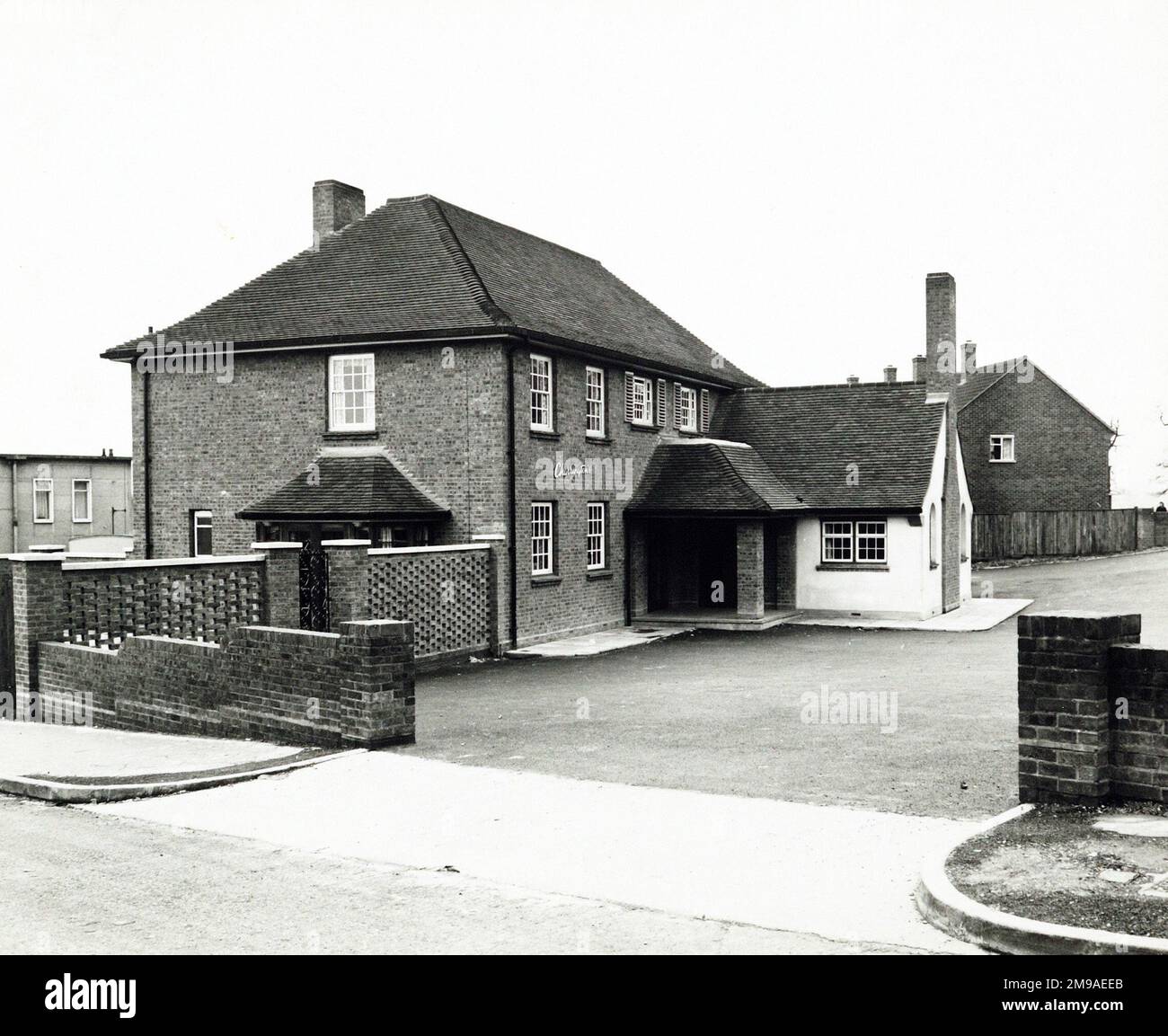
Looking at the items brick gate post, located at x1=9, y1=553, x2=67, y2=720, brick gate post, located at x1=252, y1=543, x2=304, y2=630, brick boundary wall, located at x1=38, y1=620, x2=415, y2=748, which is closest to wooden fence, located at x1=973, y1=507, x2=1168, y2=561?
brick gate post, located at x1=252, y1=543, x2=304, y2=630

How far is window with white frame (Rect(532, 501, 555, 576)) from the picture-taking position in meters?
23.8

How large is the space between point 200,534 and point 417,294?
266 inches

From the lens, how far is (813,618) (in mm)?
29234

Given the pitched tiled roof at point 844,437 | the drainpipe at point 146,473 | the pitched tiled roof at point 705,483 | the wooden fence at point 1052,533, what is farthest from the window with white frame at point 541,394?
the wooden fence at point 1052,533

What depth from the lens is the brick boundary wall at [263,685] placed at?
11.5 m

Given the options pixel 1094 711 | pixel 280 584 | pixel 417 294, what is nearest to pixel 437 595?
pixel 280 584

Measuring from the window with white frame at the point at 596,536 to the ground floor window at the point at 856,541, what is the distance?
19.9 feet

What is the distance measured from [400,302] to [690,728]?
13.1 meters

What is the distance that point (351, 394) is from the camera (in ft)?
77.7

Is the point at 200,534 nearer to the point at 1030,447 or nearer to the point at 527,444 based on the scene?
the point at 527,444

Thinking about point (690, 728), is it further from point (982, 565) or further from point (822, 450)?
point (982, 565)

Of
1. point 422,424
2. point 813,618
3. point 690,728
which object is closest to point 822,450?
point 813,618

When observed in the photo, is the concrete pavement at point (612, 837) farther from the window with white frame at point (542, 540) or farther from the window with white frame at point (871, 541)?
the window with white frame at point (871, 541)

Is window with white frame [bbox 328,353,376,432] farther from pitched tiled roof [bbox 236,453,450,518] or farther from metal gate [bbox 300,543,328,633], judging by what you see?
metal gate [bbox 300,543,328,633]
